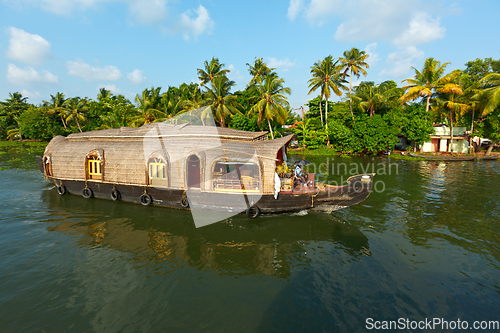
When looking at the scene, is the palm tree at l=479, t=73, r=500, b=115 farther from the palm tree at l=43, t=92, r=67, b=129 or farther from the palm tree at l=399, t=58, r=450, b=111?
the palm tree at l=43, t=92, r=67, b=129

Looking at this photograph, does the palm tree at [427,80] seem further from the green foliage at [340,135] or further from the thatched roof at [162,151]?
the thatched roof at [162,151]

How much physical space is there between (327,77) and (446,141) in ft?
63.7

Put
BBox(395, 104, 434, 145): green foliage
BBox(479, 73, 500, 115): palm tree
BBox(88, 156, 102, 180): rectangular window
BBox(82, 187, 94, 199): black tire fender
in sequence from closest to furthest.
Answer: BBox(88, 156, 102, 180): rectangular window → BBox(82, 187, 94, 199): black tire fender → BBox(479, 73, 500, 115): palm tree → BBox(395, 104, 434, 145): green foliage

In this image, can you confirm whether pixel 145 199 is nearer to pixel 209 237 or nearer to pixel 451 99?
pixel 209 237

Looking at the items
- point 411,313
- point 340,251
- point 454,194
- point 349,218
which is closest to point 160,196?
point 340,251

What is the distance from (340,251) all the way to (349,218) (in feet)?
9.69

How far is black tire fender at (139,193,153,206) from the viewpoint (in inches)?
407

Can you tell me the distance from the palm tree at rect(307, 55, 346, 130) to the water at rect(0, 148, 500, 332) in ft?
73.9

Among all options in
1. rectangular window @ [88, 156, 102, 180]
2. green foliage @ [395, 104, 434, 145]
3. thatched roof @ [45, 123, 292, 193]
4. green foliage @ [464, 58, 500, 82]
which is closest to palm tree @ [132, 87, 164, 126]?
thatched roof @ [45, 123, 292, 193]

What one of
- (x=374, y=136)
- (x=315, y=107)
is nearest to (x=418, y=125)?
(x=374, y=136)

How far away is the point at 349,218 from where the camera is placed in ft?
32.7

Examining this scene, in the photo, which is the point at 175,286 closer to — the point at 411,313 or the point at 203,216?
the point at 203,216

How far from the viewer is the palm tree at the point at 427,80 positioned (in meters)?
27.8

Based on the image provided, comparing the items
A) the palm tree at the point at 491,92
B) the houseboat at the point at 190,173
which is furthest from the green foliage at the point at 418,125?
the houseboat at the point at 190,173
